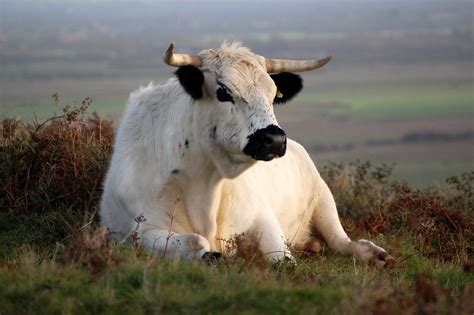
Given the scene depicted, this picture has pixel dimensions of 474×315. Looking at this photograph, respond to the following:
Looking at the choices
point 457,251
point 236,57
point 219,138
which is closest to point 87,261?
point 219,138

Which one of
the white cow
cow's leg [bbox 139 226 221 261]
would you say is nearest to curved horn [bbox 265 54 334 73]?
the white cow

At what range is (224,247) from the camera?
10.6 meters

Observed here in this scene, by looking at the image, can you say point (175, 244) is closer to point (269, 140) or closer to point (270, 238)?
point (270, 238)

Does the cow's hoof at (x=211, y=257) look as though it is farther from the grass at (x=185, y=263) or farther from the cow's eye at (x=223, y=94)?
the cow's eye at (x=223, y=94)

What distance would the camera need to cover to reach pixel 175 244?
1007cm

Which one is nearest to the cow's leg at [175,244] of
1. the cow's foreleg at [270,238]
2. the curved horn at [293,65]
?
the cow's foreleg at [270,238]

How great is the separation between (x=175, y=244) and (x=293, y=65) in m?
2.38

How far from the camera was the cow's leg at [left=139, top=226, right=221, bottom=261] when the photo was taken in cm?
967

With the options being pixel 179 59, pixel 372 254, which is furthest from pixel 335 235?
pixel 179 59

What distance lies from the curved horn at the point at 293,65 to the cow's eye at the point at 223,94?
851 mm

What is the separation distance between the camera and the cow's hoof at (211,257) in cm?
941

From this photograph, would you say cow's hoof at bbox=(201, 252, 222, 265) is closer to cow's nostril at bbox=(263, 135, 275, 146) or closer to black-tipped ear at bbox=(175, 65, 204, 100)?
cow's nostril at bbox=(263, 135, 275, 146)

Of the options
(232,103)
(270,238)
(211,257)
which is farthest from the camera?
(270,238)

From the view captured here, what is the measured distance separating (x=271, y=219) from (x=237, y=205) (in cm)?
45
